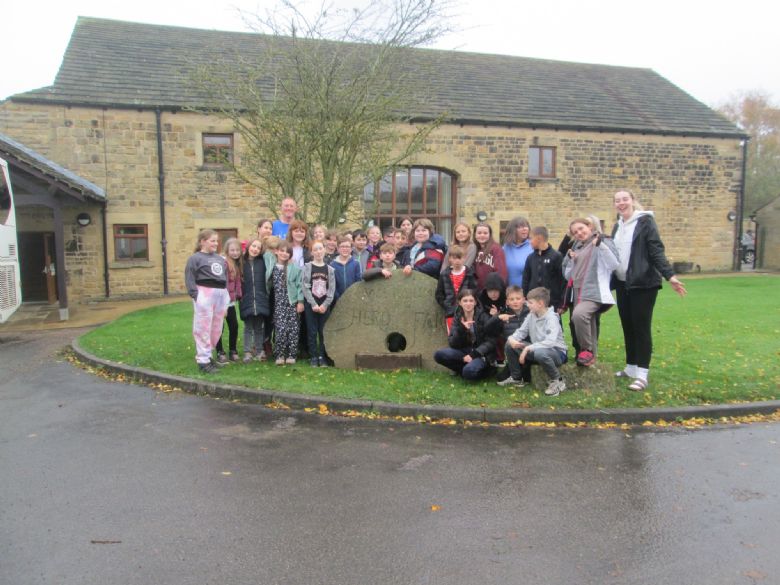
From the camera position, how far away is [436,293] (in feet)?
24.4

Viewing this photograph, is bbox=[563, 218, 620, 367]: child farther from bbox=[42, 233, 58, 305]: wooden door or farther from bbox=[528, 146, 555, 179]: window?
bbox=[42, 233, 58, 305]: wooden door

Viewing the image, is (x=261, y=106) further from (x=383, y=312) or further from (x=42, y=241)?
(x=42, y=241)

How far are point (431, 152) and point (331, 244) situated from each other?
7.54m

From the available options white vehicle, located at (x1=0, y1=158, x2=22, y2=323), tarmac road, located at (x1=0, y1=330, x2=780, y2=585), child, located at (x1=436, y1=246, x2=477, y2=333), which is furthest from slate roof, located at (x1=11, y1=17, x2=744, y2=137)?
tarmac road, located at (x1=0, y1=330, x2=780, y2=585)

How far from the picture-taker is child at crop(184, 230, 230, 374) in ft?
24.4

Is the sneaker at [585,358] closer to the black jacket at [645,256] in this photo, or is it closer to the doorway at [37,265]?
the black jacket at [645,256]

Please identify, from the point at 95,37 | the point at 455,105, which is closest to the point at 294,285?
the point at 455,105

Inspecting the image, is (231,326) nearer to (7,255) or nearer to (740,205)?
(7,255)

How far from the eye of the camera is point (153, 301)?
57.1 feet

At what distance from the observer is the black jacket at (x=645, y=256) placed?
6367mm

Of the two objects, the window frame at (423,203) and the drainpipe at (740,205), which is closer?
the window frame at (423,203)

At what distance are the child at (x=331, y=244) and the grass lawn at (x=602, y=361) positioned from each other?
1.54 m

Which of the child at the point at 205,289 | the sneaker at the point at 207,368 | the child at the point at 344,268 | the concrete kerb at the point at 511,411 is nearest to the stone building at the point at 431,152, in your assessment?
the child at the point at 344,268

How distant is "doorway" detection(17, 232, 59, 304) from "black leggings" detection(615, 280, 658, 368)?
658 inches
